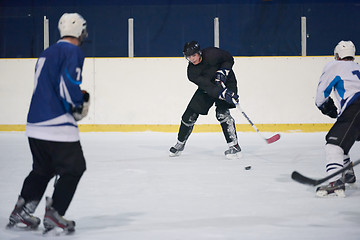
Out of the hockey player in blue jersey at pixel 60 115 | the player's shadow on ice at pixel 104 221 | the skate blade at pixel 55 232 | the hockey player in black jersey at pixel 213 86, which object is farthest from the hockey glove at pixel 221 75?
the skate blade at pixel 55 232

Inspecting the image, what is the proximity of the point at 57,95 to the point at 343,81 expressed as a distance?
56.1 inches

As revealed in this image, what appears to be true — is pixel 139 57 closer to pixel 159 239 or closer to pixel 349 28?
pixel 349 28

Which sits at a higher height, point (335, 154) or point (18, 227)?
point (335, 154)

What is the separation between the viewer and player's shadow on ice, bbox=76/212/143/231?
2244 mm

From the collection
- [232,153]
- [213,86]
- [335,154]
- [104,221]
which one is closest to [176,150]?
[232,153]

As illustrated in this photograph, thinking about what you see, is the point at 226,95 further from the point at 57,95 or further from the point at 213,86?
the point at 57,95

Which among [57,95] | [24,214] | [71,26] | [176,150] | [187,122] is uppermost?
[71,26]

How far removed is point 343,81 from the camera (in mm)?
2822

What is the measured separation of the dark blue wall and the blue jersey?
184 inches

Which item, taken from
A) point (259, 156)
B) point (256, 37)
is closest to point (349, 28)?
point (256, 37)

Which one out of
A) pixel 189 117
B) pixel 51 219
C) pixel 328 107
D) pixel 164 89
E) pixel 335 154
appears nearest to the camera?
pixel 51 219

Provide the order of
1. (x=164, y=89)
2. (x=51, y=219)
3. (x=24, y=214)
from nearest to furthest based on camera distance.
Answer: (x=51, y=219) < (x=24, y=214) < (x=164, y=89)

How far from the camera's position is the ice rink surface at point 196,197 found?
216 centimetres

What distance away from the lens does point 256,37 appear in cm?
690
